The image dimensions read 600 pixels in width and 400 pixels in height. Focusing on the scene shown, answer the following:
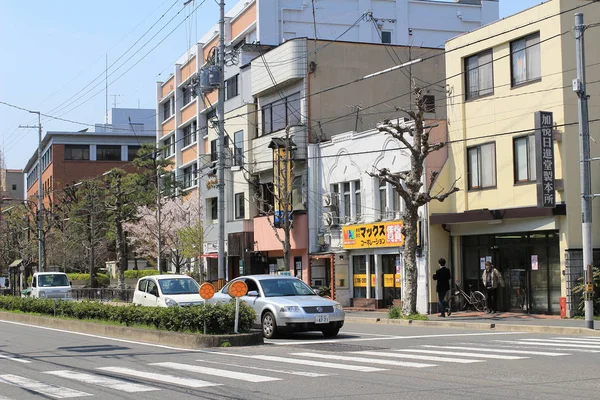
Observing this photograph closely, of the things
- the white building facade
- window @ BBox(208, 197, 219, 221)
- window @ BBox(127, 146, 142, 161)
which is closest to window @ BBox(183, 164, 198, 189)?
window @ BBox(208, 197, 219, 221)

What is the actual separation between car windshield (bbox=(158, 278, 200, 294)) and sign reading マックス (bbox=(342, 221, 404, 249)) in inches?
372

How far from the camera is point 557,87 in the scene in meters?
26.5

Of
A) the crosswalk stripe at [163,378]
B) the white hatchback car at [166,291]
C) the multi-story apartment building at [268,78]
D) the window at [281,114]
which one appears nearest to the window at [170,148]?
the multi-story apartment building at [268,78]

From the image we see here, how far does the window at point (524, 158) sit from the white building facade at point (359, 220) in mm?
5025

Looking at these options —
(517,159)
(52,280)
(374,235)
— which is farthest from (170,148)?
(517,159)

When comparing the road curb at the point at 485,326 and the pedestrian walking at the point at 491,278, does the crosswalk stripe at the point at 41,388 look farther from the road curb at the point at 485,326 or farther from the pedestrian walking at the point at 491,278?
the pedestrian walking at the point at 491,278

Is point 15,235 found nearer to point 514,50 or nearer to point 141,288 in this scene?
point 141,288

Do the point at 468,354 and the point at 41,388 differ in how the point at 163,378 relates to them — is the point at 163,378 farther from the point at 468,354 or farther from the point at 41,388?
the point at 468,354

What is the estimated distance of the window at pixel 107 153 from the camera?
100 meters

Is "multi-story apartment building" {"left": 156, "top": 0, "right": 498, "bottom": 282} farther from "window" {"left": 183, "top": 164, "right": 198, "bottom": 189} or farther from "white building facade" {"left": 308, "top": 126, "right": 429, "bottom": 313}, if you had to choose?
"white building facade" {"left": 308, "top": 126, "right": 429, "bottom": 313}

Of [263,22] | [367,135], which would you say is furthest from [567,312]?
[263,22]

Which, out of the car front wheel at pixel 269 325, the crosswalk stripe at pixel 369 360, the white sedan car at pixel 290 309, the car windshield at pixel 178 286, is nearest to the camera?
the crosswalk stripe at pixel 369 360

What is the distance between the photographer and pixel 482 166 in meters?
30.0

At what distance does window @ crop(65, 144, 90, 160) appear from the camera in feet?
327
